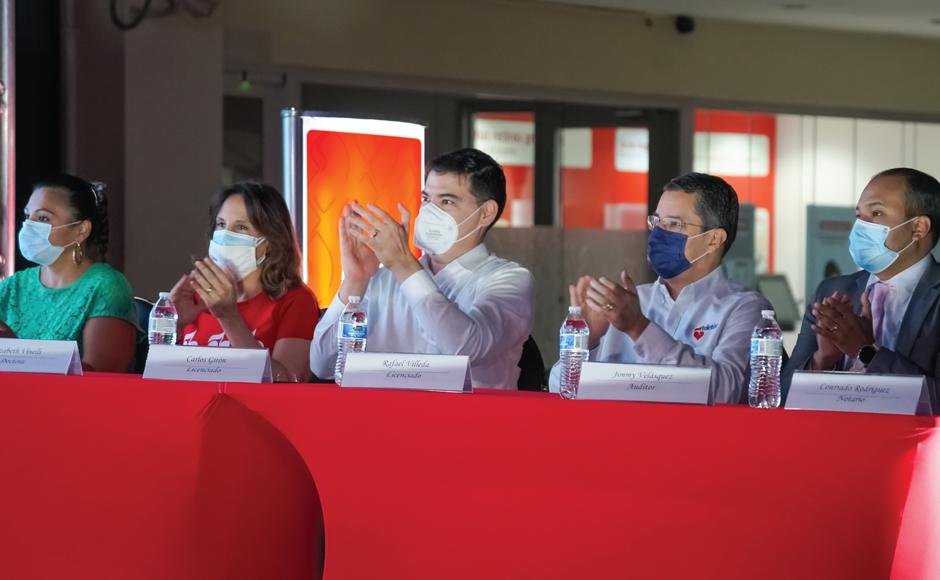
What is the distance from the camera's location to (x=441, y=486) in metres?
2.21

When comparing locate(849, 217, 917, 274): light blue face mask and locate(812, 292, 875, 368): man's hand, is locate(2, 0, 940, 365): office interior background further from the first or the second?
locate(812, 292, 875, 368): man's hand

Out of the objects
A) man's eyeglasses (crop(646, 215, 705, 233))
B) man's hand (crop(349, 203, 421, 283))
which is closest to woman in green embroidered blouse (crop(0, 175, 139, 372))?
man's hand (crop(349, 203, 421, 283))

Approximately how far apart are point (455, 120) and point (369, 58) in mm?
767

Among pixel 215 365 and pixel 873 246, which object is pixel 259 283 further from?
pixel 873 246

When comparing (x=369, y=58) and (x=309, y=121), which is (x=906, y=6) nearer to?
(x=369, y=58)

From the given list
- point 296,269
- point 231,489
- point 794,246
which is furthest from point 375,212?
point 794,246

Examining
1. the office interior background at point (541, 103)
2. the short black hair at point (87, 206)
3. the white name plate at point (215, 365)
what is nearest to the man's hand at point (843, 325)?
the white name plate at point (215, 365)

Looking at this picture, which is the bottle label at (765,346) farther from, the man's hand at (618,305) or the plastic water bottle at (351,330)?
the plastic water bottle at (351,330)

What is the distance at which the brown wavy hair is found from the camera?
130 inches

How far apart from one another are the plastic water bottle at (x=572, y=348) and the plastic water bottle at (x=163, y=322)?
978 millimetres

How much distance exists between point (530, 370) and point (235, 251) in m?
0.84

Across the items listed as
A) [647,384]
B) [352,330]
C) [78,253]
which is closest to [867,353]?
[647,384]

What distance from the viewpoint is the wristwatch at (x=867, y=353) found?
2592mm

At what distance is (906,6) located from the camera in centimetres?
821
